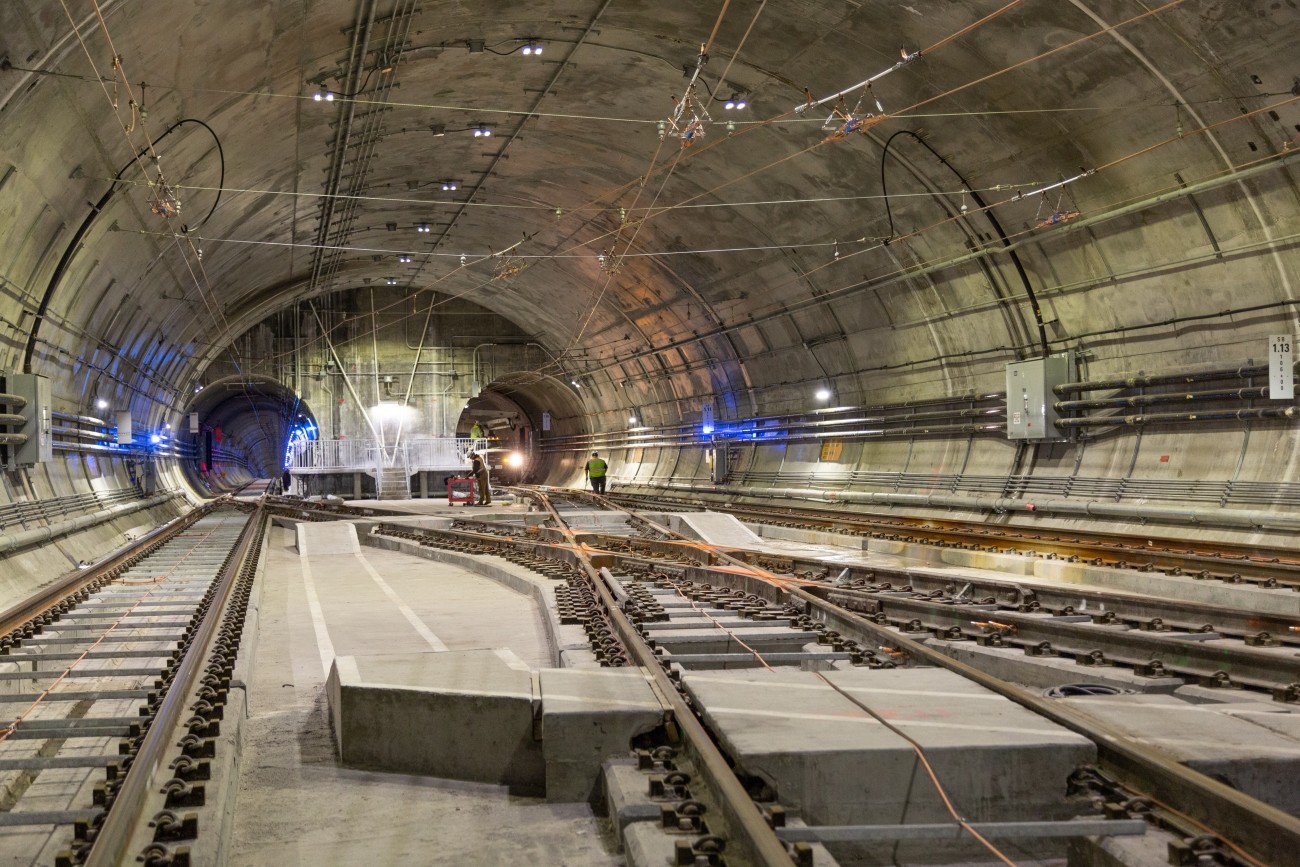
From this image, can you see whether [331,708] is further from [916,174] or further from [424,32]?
[916,174]

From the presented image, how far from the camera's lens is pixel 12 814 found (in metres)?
4.14

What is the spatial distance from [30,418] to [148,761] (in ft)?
38.5

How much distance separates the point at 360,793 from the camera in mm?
5031

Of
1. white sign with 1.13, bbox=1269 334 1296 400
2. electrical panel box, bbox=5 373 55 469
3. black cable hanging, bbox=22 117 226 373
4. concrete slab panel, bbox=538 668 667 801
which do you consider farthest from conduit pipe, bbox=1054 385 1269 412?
electrical panel box, bbox=5 373 55 469

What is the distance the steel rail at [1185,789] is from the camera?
342cm

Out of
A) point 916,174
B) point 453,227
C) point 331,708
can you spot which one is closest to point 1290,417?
point 916,174

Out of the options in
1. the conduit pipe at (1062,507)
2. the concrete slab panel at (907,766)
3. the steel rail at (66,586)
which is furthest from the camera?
the conduit pipe at (1062,507)

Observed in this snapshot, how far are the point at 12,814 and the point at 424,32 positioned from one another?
12.1m

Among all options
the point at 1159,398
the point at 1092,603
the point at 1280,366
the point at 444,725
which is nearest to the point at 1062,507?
the point at 1159,398

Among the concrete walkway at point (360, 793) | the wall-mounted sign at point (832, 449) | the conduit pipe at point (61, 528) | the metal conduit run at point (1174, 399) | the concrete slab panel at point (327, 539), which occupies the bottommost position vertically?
the concrete walkway at point (360, 793)

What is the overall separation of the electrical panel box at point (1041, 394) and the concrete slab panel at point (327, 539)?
414 inches

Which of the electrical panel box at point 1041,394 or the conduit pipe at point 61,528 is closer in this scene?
the conduit pipe at point 61,528

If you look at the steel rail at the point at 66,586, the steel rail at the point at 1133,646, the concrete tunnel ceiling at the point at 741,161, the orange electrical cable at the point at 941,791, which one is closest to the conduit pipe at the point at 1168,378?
the concrete tunnel ceiling at the point at 741,161

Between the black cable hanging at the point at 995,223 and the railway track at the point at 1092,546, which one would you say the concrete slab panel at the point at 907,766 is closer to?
the railway track at the point at 1092,546
